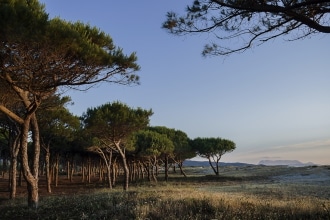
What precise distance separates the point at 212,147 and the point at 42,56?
2157 inches

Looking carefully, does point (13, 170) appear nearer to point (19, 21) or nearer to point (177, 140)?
point (19, 21)

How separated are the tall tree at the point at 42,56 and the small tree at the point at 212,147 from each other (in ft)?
167

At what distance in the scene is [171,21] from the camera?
37.0ft

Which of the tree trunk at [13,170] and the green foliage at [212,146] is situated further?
the green foliage at [212,146]

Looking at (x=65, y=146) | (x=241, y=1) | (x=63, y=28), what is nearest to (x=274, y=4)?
(x=241, y=1)

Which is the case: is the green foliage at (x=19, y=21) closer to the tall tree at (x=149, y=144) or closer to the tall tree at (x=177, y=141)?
the tall tree at (x=149, y=144)

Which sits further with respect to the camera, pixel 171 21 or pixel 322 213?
pixel 171 21

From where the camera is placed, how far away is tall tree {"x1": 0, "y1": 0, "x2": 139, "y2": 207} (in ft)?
40.8

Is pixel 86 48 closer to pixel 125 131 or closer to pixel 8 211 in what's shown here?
pixel 8 211

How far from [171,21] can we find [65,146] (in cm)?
3812

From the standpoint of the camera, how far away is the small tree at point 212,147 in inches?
2635

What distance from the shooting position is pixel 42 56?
1394cm

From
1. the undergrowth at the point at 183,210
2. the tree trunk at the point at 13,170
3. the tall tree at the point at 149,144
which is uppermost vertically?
the tall tree at the point at 149,144

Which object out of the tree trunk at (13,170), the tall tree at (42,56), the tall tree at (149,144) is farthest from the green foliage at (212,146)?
the tall tree at (42,56)
